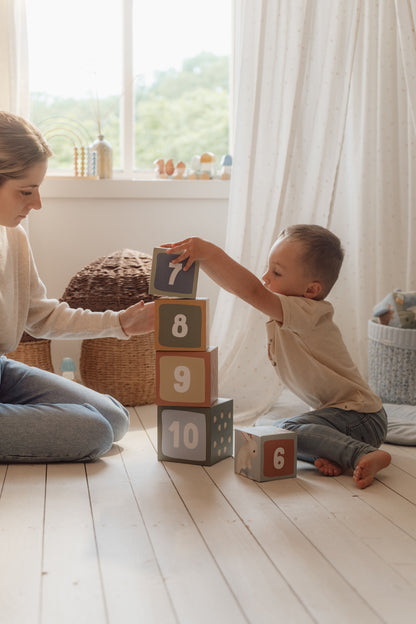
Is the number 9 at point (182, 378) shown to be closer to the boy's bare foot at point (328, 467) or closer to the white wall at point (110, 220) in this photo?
the boy's bare foot at point (328, 467)

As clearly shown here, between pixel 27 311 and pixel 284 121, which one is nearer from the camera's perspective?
pixel 27 311

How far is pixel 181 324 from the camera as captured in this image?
1882mm

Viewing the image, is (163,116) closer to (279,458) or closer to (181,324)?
(181,324)

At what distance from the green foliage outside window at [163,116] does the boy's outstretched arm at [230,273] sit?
1566 millimetres

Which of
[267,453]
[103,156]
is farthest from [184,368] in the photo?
[103,156]

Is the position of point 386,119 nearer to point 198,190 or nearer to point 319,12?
point 319,12

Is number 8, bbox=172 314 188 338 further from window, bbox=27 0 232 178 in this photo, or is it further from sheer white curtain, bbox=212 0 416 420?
window, bbox=27 0 232 178

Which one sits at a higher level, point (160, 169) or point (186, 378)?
point (160, 169)

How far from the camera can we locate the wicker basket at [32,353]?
8.75ft

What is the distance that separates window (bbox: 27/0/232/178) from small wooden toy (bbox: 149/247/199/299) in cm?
144

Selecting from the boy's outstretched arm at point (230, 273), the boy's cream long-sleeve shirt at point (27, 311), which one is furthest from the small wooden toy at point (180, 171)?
the boy's outstretched arm at point (230, 273)

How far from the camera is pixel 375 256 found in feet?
9.49

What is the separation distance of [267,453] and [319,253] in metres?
0.55

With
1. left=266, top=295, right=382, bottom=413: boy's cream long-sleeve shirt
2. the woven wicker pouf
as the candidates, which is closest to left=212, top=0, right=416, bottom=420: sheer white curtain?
the woven wicker pouf
